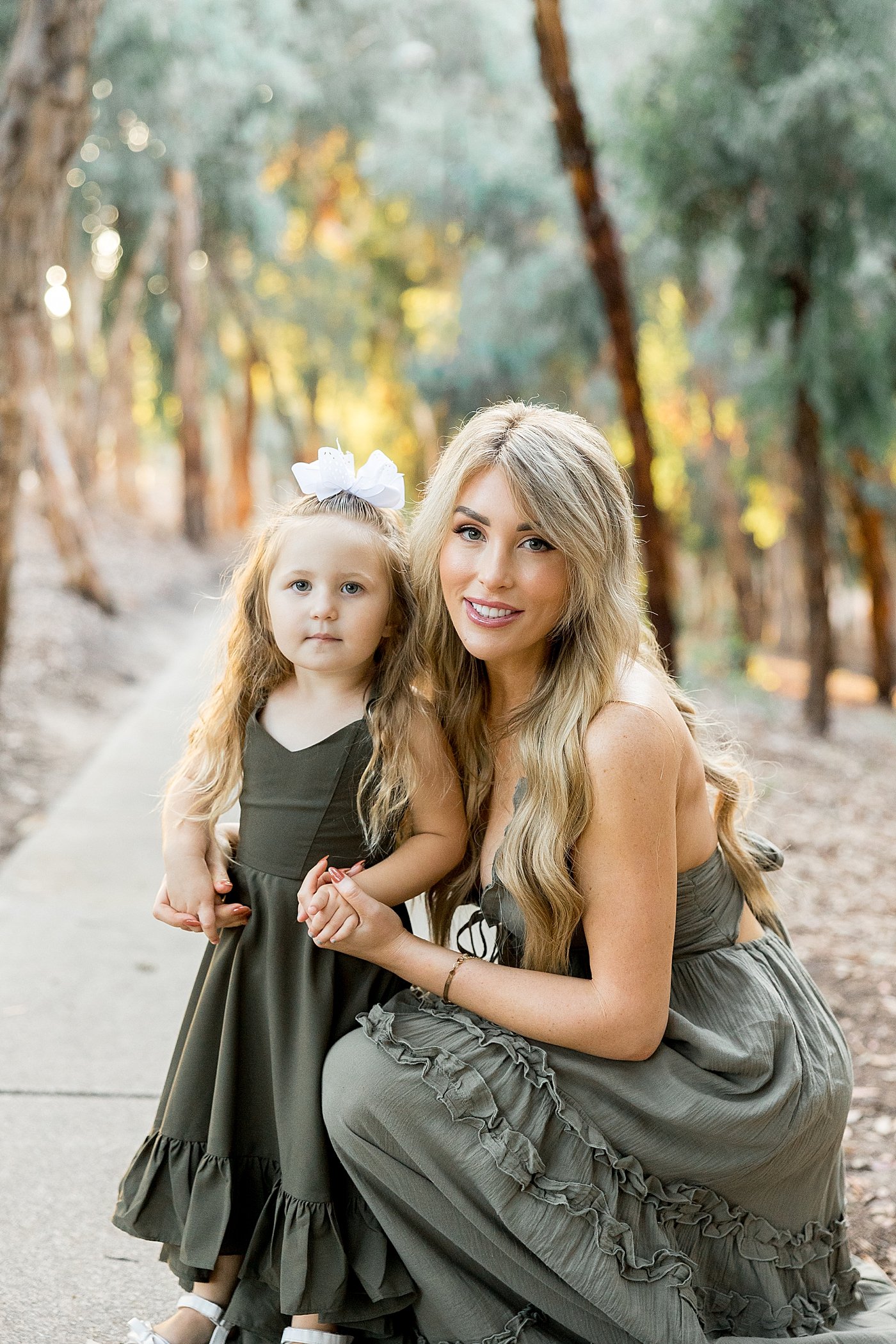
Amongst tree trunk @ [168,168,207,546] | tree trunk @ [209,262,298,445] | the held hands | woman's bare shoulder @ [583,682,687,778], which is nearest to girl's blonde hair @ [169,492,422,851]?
the held hands

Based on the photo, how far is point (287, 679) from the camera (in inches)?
99.0

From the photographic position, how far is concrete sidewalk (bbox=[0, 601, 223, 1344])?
2498 millimetres

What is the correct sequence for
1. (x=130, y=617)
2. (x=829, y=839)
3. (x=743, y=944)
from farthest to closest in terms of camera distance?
1. (x=130, y=617)
2. (x=829, y=839)
3. (x=743, y=944)

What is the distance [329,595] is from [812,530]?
762 centimetres

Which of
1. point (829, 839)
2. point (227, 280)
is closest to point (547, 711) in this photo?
point (829, 839)

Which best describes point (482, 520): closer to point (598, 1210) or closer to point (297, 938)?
point (297, 938)

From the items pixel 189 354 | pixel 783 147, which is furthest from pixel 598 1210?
pixel 189 354

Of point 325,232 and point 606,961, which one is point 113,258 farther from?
point 606,961

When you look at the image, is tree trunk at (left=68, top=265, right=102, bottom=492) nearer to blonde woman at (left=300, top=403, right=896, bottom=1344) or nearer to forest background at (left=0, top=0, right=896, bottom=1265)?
forest background at (left=0, top=0, right=896, bottom=1265)

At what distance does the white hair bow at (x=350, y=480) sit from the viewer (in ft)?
7.90

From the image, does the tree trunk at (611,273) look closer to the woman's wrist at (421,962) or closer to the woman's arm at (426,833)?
the woman's arm at (426,833)

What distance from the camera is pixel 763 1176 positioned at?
2.21 meters

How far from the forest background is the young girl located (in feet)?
4.80

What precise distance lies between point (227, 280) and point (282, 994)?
60.2 feet
